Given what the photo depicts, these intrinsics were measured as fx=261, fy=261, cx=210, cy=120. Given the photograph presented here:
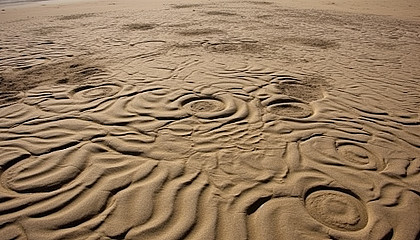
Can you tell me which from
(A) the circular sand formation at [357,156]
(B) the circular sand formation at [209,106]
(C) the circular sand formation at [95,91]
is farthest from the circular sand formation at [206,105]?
(A) the circular sand formation at [357,156]

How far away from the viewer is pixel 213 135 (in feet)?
9.42

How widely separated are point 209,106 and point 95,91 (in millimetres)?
1774

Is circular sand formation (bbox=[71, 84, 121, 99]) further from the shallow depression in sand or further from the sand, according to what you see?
the shallow depression in sand

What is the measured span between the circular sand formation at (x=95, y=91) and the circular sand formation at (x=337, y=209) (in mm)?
Result: 3033

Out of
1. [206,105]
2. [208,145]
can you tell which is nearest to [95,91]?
[206,105]

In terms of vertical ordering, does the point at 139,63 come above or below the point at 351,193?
above

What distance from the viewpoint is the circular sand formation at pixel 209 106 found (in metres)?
3.29

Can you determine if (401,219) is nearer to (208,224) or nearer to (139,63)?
(208,224)

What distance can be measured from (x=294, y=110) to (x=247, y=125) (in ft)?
2.71

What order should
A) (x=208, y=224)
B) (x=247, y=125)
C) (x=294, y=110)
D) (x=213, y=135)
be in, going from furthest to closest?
(x=294, y=110) < (x=247, y=125) < (x=213, y=135) < (x=208, y=224)

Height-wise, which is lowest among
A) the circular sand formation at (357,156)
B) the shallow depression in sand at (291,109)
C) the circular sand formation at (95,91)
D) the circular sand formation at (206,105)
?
the circular sand formation at (357,156)

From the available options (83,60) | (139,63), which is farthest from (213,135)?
(83,60)

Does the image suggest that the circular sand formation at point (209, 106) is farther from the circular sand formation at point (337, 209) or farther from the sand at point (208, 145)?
the circular sand formation at point (337, 209)

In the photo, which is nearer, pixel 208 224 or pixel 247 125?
pixel 208 224
